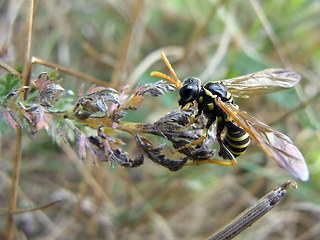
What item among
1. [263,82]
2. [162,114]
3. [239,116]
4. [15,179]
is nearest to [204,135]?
[239,116]

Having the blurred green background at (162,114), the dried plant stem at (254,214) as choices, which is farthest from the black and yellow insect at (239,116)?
the blurred green background at (162,114)

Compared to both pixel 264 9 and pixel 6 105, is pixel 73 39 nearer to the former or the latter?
pixel 264 9

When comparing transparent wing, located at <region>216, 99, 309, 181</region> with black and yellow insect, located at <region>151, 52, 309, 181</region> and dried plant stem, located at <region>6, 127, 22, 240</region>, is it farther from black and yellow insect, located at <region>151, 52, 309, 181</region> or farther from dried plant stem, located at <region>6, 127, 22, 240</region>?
dried plant stem, located at <region>6, 127, 22, 240</region>

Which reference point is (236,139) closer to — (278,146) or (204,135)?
(204,135)

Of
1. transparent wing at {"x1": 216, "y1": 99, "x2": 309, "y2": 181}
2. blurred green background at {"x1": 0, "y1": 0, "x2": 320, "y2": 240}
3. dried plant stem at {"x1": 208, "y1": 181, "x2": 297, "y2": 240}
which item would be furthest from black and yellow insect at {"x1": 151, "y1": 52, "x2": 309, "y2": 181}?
blurred green background at {"x1": 0, "y1": 0, "x2": 320, "y2": 240}

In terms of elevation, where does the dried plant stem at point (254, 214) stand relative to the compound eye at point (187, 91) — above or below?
below

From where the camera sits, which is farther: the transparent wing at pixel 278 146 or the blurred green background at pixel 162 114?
the blurred green background at pixel 162 114

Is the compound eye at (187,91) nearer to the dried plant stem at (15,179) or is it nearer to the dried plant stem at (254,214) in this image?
the dried plant stem at (254,214)

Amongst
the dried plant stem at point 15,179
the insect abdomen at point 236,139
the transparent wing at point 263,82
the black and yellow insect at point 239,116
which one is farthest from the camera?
the transparent wing at point 263,82
